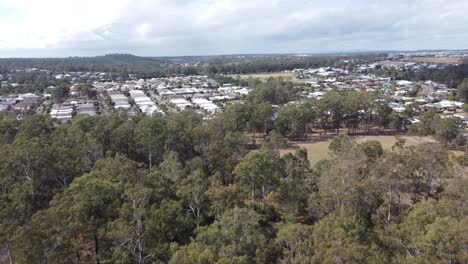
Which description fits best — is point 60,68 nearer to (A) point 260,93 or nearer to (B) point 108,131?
(A) point 260,93

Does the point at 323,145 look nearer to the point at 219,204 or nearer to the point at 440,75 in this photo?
the point at 219,204

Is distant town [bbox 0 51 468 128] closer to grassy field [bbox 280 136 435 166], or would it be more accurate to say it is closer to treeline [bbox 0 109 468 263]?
grassy field [bbox 280 136 435 166]

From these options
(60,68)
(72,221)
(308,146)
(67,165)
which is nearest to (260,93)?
(308,146)

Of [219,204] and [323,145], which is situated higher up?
→ [219,204]

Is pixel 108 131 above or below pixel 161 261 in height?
above

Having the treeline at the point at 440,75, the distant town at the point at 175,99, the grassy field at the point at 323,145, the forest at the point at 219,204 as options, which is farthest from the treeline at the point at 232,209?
the treeline at the point at 440,75

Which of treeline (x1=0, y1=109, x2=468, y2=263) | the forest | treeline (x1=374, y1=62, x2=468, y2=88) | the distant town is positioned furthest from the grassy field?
treeline (x1=374, y1=62, x2=468, y2=88)

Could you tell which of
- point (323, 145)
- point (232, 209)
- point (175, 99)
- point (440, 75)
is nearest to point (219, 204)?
point (232, 209)
